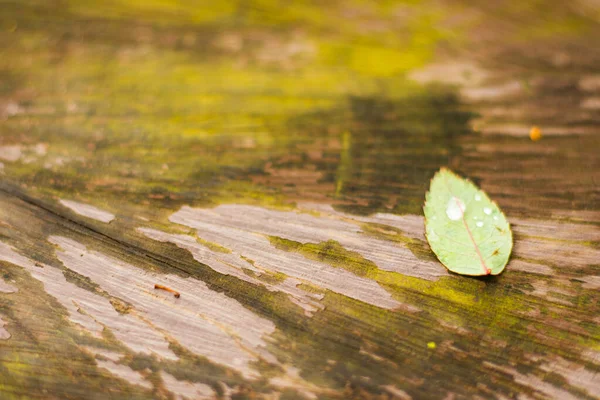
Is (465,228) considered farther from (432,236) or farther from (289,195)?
(289,195)

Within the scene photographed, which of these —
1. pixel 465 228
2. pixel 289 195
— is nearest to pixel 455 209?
pixel 465 228

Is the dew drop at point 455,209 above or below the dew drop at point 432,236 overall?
above

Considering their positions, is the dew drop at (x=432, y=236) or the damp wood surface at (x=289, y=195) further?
the dew drop at (x=432, y=236)

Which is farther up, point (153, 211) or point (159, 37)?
point (159, 37)

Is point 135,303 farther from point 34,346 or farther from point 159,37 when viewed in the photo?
point 159,37

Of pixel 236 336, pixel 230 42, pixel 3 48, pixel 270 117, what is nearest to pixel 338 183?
pixel 270 117

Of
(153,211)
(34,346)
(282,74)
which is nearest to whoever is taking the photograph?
(34,346)
